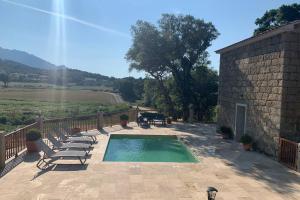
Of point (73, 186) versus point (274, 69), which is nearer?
point (73, 186)

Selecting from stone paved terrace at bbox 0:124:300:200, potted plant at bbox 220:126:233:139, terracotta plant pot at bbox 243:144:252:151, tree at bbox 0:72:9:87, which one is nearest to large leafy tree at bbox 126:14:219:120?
potted plant at bbox 220:126:233:139

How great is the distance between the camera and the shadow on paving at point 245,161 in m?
8.23

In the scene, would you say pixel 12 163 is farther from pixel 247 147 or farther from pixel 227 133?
pixel 227 133

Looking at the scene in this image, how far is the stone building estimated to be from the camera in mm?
10375

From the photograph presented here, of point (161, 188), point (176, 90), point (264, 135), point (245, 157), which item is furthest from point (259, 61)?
point (176, 90)

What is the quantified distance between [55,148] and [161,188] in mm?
4772

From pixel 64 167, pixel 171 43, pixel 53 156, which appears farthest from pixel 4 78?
pixel 64 167

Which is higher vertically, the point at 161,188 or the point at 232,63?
the point at 232,63

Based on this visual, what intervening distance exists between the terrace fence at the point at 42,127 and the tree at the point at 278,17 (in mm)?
14712

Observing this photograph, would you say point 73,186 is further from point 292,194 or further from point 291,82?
point 291,82

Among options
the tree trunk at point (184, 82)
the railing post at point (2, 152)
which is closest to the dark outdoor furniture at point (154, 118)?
the tree trunk at point (184, 82)

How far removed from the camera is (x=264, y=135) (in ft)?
37.7

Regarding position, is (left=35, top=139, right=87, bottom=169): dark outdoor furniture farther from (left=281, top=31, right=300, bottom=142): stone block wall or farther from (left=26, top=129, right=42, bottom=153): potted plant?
(left=281, top=31, right=300, bottom=142): stone block wall

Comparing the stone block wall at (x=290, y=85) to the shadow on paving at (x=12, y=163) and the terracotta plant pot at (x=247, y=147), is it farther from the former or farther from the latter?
the shadow on paving at (x=12, y=163)
